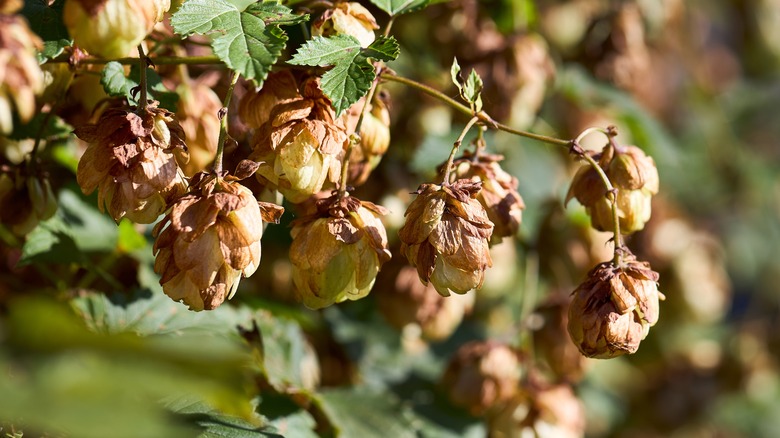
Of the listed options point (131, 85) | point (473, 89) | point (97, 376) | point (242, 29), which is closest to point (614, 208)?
point (473, 89)

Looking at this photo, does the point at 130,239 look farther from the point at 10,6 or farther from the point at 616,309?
the point at 616,309

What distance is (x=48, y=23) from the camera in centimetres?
97

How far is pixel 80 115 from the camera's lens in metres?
1.20

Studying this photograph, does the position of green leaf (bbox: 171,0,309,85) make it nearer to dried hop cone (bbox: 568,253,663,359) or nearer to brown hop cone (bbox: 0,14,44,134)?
brown hop cone (bbox: 0,14,44,134)

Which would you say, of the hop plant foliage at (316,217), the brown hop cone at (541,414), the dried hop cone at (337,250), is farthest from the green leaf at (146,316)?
the brown hop cone at (541,414)

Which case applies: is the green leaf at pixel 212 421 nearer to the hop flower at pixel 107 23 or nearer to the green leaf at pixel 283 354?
the green leaf at pixel 283 354

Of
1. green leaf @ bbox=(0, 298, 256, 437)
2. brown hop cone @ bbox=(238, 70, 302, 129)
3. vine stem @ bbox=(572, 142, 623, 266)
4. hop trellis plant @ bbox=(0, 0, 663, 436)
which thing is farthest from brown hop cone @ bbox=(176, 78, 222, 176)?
green leaf @ bbox=(0, 298, 256, 437)

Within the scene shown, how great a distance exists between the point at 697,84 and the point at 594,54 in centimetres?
120

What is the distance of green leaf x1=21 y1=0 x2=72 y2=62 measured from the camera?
3.14ft

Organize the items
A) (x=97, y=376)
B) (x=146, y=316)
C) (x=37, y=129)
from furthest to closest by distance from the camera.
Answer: (x=146, y=316)
(x=37, y=129)
(x=97, y=376)

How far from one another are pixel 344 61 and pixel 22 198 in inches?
18.9

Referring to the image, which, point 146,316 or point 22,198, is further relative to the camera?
point 146,316

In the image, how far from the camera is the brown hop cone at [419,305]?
163 cm

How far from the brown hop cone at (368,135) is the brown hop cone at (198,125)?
188 millimetres
